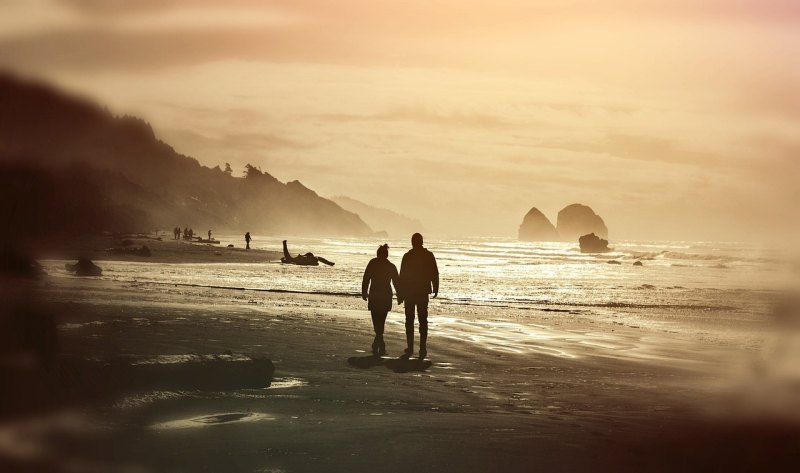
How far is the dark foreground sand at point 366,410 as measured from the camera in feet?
25.4

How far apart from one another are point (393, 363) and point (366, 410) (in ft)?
14.6

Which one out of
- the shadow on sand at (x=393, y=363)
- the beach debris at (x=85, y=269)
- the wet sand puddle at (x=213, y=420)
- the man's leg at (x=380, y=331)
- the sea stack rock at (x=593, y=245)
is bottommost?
the shadow on sand at (x=393, y=363)

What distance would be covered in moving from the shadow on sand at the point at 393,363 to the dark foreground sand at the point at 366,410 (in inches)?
2.2

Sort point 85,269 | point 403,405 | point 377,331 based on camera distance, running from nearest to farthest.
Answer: point 403,405, point 377,331, point 85,269

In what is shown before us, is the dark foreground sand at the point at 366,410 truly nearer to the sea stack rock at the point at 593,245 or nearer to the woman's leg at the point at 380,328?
the woman's leg at the point at 380,328

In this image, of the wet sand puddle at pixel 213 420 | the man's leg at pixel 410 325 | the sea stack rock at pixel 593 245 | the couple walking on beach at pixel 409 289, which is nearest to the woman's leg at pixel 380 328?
the couple walking on beach at pixel 409 289

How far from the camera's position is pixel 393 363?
14.5 metres

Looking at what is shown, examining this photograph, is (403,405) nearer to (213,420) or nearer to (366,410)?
(366,410)

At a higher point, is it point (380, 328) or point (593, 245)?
point (593, 245)

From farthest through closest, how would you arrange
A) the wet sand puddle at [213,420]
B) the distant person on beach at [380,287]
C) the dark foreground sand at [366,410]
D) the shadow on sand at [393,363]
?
the distant person on beach at [380,287], the shadow on sand at [393,363], the wet sand puddle at [213,420], the dark foreground sand at [366,410]

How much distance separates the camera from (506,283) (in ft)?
158

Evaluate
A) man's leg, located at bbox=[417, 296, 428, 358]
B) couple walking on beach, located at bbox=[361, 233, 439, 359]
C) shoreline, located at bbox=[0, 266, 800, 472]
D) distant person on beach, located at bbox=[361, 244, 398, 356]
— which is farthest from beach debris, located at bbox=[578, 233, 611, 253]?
man's leg, located at bbox=[417, 296, 428, 358]

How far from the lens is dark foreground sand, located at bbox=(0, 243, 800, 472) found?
773 centimetres

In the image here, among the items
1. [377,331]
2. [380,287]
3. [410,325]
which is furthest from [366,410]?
[380,287]
